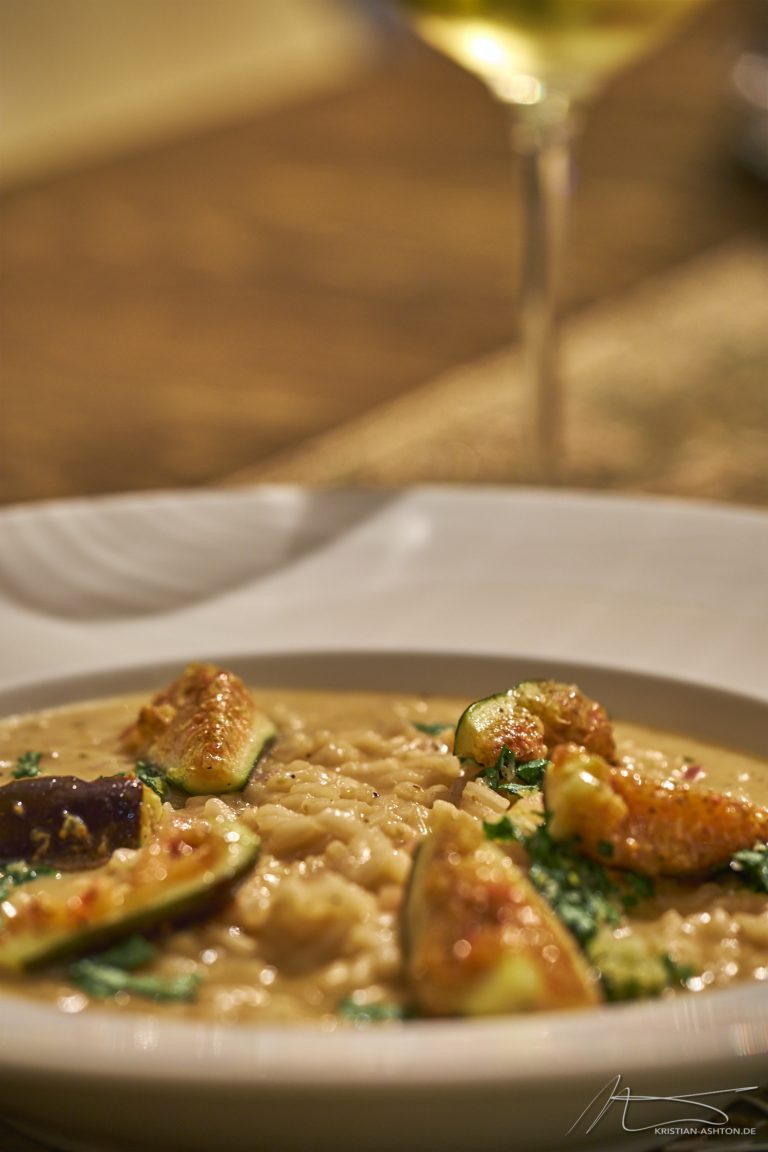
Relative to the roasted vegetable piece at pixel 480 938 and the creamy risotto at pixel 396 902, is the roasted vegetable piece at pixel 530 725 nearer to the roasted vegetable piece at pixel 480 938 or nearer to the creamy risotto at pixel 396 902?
the creamy risotto at pixel 396 902

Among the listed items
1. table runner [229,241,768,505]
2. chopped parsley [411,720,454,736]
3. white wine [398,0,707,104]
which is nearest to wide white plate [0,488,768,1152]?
chopped parsley [411,720,454,736]

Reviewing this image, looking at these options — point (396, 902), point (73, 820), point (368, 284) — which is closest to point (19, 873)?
point (73, 820)

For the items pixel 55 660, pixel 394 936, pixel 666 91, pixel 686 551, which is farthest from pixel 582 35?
pixel 666 91

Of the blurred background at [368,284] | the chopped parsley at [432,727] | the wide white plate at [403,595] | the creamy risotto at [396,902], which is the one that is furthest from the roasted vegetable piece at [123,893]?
the blurred background at [368,284]

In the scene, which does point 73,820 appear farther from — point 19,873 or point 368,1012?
point 368,1012
